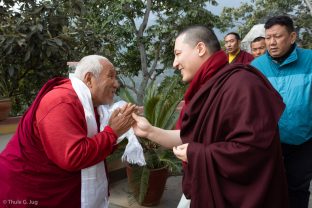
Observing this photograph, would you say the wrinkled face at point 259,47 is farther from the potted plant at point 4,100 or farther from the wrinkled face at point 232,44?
the potted plant at point 4,100

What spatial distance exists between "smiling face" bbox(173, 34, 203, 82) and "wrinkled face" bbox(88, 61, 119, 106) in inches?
19.5

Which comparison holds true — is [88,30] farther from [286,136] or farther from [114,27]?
[114,27]

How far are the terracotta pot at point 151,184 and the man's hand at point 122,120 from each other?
154 centimetres

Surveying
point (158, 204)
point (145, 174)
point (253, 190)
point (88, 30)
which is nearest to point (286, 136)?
point (253, 190)

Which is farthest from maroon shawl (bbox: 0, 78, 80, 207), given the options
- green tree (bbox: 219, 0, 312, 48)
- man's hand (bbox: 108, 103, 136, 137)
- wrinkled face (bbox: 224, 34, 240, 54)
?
green tree (bbox: 219, 0, 312, 48)

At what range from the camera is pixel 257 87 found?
5.30 ft

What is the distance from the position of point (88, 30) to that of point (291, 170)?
340cm

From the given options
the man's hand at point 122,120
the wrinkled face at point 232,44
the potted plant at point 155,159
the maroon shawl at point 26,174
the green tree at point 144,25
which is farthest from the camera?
the green tree at point 144,25

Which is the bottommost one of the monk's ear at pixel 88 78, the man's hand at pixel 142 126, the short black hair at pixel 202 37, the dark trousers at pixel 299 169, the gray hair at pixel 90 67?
the dark trousers at pixel 299 169

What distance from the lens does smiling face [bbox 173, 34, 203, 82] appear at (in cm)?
188

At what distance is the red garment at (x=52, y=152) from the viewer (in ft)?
6.20

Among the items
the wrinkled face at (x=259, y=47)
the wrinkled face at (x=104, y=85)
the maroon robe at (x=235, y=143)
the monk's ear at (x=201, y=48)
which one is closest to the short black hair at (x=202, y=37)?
the monk's ear at (x=201, y=48)

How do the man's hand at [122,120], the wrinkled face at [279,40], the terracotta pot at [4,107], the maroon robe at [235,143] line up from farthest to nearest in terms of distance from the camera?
the terracotta pot at [4,107], the wrinkled face at [279,40], the man's hand at [122,120], the maroon robe at [235,143]

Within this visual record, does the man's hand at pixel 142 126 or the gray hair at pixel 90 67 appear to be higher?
the gray hair at pixel 90 67
